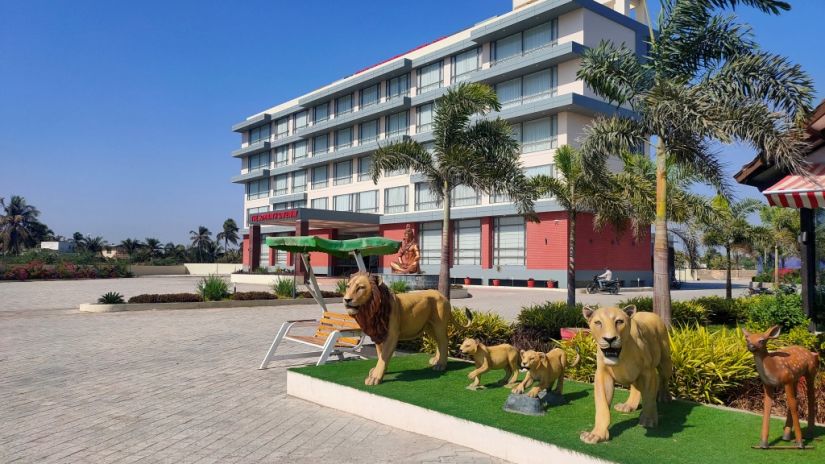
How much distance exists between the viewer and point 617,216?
1697cm

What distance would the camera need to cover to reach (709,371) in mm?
6305

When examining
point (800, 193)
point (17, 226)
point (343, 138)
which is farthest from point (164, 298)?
point (17, 226)

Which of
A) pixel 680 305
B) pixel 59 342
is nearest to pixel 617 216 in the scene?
pixel 680 305

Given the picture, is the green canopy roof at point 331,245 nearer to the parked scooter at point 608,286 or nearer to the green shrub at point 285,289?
the green shrub at point 285,289

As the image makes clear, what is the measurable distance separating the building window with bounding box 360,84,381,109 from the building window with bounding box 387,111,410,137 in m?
3.14

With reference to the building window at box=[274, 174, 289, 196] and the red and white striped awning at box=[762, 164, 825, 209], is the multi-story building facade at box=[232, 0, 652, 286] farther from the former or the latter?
the red and white striped awning at box=[762, 164, 825, 209]

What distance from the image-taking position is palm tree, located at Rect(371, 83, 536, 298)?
575 inches

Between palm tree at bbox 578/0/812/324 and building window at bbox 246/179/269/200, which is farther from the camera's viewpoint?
building window at bbox 246/179/269/200

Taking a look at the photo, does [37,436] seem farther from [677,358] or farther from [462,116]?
[462,116]

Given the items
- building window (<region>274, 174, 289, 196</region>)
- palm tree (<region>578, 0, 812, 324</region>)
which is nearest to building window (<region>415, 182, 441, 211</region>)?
building window (<region>274, 174, 289, 196</region>)

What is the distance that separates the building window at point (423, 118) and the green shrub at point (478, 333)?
1305 inches

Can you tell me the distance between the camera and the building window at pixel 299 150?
185 ft

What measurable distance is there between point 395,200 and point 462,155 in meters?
30.5

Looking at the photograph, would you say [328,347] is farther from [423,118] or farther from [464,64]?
[423,118]
